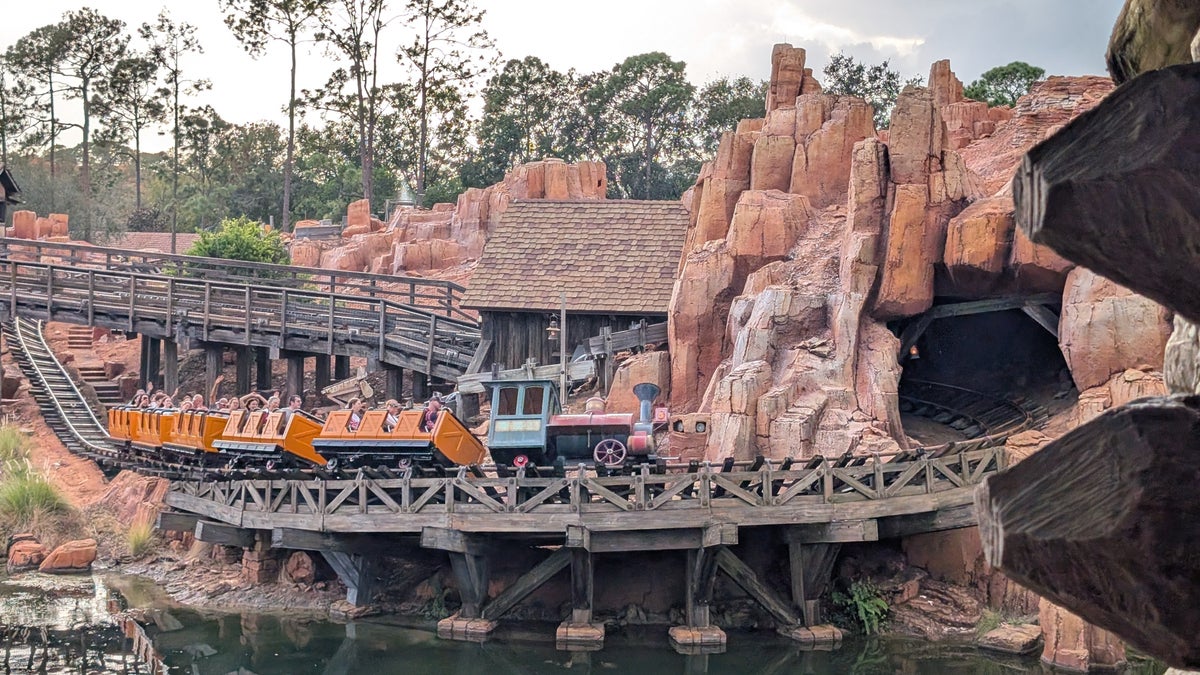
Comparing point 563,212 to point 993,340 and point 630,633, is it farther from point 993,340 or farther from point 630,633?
point 630,633

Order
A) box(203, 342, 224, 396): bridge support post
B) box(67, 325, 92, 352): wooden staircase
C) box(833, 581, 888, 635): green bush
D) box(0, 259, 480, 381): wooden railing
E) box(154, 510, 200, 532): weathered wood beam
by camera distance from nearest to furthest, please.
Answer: box(833, 581, 888, 635): green bush → box(154, 510, 200, 532): weathered wood beam → box(0, 259, 480, 381): wooden railing → box(203, 342, 224, 396): bridge support post → box(67, 325, 92, 352): wooden staircase

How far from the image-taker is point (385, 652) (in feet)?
60.8

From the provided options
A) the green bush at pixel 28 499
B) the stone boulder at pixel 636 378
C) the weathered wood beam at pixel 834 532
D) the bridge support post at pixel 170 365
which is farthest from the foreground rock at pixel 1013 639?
the bridge support post at pixel 170 365

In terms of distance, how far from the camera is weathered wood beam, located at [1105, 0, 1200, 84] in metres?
3.13

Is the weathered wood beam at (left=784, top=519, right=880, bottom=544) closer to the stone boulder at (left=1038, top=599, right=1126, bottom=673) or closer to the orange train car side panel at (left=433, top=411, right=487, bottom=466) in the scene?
the stone boulder at (left=1038, top=599, right=1126, bottom=673)

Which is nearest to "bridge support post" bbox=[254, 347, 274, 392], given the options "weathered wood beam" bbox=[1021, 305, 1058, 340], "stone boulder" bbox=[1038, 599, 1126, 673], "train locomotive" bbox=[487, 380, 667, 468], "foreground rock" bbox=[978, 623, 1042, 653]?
"train locomotive" bbox=[487, 380, 667, 468]

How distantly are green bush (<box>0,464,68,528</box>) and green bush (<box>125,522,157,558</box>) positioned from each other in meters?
2.10

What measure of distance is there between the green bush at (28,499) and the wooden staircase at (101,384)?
26.7ft

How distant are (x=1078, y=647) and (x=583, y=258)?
16.3m

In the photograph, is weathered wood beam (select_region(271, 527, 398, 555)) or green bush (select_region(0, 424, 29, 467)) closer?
weathered wood beam (select_region(271, 527, 398, 555))

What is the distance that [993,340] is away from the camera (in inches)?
1082

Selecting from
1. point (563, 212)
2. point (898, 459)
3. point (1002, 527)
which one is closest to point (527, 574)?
point (898, 459)

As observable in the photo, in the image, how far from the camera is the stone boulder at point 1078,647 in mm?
16391

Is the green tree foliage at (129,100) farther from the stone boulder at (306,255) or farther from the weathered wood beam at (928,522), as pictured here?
the weathered wood beam at (928,522)
